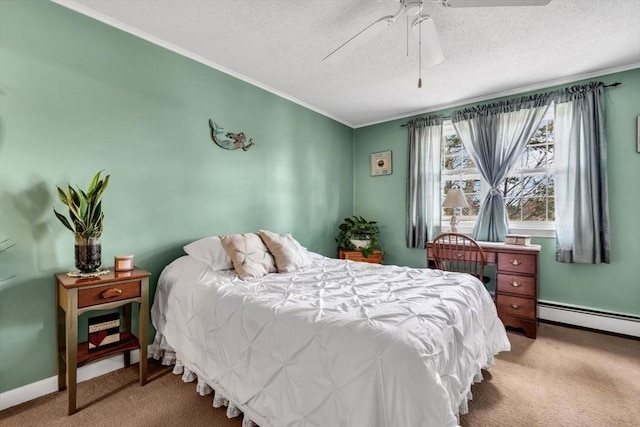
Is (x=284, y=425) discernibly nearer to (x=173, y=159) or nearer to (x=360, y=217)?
(x=173, y=159)

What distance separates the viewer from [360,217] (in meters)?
4.39

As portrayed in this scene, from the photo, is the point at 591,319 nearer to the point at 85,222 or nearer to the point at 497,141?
the point at 497,141

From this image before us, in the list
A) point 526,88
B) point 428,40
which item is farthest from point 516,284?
point 428,40

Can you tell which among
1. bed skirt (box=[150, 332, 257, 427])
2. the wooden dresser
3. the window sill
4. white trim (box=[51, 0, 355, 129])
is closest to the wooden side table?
bed skirt (box=[150, 332, 257, 427])

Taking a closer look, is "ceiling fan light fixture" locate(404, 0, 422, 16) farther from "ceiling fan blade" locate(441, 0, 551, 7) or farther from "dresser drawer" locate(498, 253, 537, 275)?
"dresser drawer" locate(498, 253, 537, 275)

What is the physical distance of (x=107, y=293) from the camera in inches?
66.8

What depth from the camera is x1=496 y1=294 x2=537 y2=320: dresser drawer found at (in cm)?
273

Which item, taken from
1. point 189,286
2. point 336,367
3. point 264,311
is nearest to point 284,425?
point 336,367

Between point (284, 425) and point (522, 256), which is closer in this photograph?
point (284, 425)

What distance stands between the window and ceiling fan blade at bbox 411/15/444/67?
6.42 ft

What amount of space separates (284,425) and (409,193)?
320 cm

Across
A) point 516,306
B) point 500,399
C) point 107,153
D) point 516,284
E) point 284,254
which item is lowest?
point 500,399

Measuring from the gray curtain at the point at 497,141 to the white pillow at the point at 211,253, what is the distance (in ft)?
9.30

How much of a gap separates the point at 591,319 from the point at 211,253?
362 centimetres
